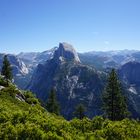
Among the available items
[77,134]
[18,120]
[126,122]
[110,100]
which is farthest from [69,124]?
[110,100]

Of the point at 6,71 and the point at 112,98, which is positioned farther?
the point at 6,71

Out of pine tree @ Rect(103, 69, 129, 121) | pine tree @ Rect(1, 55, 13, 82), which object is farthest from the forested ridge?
pine tree @ Rect(1, 55, 13, 82)

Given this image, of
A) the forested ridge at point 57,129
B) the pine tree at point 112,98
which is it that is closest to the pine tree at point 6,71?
the pine tree at point 112,98

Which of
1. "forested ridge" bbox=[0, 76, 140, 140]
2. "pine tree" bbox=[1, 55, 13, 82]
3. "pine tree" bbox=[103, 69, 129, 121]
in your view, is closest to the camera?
"forested ridge" bbox=[0, 76, 140, 140]

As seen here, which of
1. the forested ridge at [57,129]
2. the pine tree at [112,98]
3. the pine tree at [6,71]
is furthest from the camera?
the pine tree at [6,71]

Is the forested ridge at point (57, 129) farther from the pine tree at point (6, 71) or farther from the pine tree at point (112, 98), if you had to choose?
the pine tree at point (6, 71)

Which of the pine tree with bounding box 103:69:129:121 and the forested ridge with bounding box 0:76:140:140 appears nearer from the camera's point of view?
the forested ridge with bounding box 0:76:140:140

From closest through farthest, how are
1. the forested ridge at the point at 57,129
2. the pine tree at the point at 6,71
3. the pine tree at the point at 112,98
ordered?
1. the forested ridge at the point at 57,129
2. the pine tree at the point at 112,98
3. the pine tree at the point at 6,71

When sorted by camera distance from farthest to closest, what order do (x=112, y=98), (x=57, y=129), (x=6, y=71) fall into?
(x=6, y=71)
(x=112, y=98)
(x=57, y=129)

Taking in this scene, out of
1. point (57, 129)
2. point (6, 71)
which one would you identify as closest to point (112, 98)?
point (6, 71)

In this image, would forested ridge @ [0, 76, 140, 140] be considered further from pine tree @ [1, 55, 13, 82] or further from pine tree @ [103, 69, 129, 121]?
pine tree @ [1, 55, 13, 82]

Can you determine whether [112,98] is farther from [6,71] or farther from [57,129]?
[57,129]

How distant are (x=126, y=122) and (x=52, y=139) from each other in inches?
315

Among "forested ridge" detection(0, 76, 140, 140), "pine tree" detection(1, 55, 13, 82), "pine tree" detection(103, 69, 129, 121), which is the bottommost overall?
"pine tree" detection(103, 69, 129, 121)
